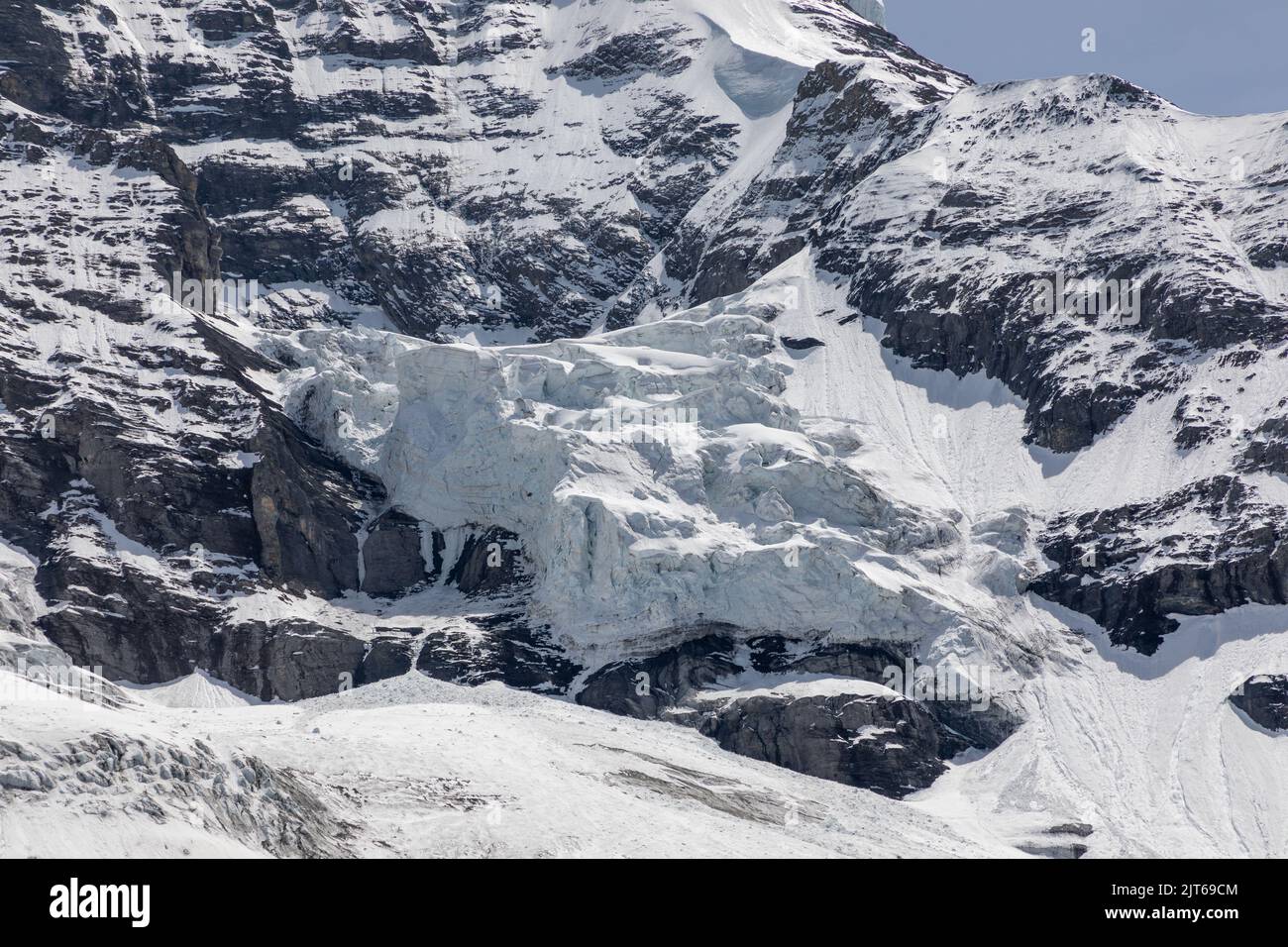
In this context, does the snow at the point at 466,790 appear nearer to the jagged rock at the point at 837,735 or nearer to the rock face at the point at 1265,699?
the jagged rock at the point at 837,735

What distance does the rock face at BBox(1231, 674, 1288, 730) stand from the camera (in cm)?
15262

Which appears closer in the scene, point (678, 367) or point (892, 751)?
point (892, 751)

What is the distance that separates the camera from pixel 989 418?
7790 inches

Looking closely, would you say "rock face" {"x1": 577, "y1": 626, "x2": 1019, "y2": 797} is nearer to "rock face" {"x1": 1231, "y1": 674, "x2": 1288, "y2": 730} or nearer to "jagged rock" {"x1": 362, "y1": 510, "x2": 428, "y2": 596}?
"rock face" {"x1": 1231, "y1": 674, "x2": 1288, "y2": 730}

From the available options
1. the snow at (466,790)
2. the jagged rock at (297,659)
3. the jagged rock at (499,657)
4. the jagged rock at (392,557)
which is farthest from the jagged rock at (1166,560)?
the jagged rock at (297,659)

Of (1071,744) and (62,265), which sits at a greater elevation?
(62,265)

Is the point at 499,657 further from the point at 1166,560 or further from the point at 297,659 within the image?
the point at 1166,560

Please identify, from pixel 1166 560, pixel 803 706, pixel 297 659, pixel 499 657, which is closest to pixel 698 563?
pixel 803 706

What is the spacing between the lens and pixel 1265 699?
153875 mm

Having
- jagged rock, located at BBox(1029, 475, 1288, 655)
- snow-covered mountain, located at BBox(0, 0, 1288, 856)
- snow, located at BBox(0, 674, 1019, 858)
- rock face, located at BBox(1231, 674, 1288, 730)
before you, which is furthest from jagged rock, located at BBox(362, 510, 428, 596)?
rock face, located at BBox(1231, 674, 1288, 730)

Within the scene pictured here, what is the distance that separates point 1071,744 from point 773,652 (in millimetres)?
23735

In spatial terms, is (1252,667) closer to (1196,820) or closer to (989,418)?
(1196,820)
